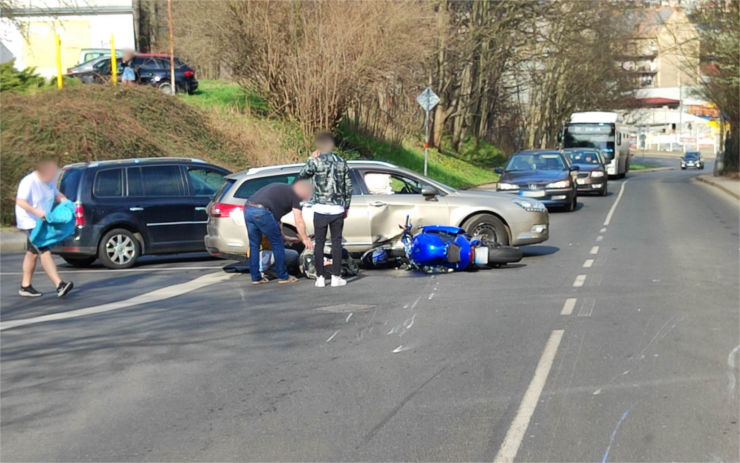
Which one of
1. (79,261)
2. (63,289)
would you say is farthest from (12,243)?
(63,289)

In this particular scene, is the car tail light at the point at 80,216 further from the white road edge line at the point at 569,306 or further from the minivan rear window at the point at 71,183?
the white road edge line at the point at 569,306

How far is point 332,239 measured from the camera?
11898mm

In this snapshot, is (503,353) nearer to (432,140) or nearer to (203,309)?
(203,309)

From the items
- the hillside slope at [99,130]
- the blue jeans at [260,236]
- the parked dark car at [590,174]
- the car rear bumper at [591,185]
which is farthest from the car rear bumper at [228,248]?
the car rear bumper at [591,185]

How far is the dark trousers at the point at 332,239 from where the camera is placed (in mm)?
11680

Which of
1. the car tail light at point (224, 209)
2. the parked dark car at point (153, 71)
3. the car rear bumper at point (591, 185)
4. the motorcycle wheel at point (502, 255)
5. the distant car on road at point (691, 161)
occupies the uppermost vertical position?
the parked dark car at point (153, 71)

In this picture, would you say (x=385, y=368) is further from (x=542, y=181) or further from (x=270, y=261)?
(x=542, y=181)

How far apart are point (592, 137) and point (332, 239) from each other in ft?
129

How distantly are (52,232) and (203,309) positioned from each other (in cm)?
238

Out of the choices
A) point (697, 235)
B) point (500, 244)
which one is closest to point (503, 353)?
point (500, 244)

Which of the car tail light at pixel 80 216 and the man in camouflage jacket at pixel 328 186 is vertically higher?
the man in camouflage jacket at pixel 328 186

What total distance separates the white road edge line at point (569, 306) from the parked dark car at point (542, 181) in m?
13.9

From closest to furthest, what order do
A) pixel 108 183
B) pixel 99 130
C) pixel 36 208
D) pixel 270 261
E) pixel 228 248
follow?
pixel 36 208 → pixel 270 261 → pixel 228 248 → pixel 108 183 → pixel 99 130

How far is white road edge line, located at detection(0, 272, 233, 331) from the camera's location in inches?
403
